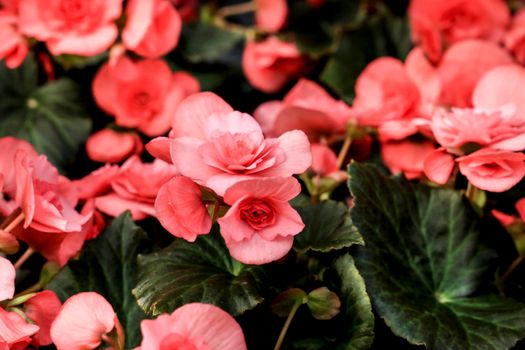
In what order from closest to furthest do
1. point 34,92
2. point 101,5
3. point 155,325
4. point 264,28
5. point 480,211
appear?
point 155,325 → point 480,211 → point 101,5 → point 34,92 → point 264,28

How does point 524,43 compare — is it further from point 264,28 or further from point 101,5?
point 101,5

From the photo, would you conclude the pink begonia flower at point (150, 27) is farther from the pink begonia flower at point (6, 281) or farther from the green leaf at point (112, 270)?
the pink begonia flower at point (6, 281)

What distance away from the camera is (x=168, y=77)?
1.10 meters

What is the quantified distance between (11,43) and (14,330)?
1.61ft

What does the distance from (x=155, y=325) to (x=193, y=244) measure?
20 centimetres

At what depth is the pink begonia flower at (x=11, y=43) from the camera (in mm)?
1004

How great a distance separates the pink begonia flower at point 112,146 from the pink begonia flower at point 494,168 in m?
0.51

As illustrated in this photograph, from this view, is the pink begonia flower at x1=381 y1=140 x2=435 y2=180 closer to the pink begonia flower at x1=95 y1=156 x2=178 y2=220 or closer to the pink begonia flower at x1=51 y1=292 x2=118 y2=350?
the pink begonia flower at x1=95 y1=156 x2=178 y2=220

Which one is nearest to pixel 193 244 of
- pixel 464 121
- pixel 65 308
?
pixel 65 308

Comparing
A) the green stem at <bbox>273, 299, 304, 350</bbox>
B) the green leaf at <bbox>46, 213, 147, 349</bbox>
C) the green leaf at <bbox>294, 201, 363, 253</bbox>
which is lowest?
the green leaf at <bbox>46, 213, 147, 349</bbox>

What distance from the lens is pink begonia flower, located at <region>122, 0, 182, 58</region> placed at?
38.9 inches

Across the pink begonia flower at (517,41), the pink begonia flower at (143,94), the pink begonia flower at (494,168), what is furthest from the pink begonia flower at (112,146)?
the pink begonia flower at (517,41)

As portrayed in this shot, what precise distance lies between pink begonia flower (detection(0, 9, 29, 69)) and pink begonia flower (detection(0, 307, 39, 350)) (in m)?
0.45

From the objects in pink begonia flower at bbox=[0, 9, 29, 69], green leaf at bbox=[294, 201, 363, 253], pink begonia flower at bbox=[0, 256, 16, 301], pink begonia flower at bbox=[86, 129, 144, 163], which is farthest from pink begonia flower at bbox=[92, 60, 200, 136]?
pink begonia flower at bbox=[0, 256, 16, 301]
